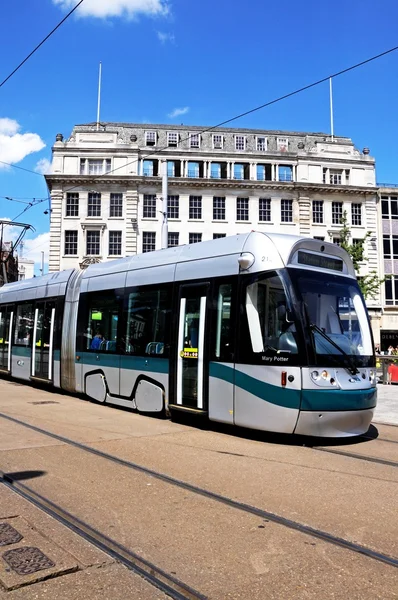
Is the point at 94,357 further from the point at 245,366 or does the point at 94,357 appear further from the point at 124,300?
the point at 245,366

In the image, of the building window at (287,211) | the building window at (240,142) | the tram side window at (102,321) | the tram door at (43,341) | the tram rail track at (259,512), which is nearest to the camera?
the tram rail track at (259,512)

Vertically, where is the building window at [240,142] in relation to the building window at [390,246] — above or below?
above

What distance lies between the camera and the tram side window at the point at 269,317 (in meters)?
7.79

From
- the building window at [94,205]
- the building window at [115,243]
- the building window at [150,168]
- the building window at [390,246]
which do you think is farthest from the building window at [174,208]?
the building window at [390,246]

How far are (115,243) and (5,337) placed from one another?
2996cm

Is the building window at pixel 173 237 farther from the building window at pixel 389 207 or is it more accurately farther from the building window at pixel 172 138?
the building window at pixel 389 207

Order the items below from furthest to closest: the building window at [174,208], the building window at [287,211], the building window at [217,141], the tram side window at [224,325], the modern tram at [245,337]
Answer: the building window at [217,141] → the building window at [287,211] → the building window at [174,208] → the tram side window at [224,325] → the modern tram at [245,337]

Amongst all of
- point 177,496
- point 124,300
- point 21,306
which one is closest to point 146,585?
point 177,496

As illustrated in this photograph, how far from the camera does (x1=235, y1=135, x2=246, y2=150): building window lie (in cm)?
5028

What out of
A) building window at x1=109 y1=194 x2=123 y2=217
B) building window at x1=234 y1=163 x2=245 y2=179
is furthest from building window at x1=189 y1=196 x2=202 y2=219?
building window at x1=109 y1=194 x2=123 y2=217

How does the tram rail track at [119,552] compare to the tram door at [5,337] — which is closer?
the tram rail track at [119,552]

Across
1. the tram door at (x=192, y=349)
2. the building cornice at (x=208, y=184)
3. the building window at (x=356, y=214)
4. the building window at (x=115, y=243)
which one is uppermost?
the building cornice at (x=208, y=184)

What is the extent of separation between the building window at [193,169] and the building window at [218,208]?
2930 millimetres

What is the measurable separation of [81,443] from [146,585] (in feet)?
15.4
